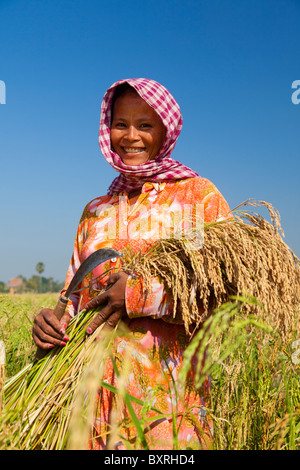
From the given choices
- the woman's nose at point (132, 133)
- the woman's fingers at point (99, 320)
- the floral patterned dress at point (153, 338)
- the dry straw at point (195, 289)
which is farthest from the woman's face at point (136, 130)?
the woman's fingers at point (99, 320)

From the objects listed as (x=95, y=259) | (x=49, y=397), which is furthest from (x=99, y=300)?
(x=49, y=397)

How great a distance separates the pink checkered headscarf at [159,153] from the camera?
242 centimetres

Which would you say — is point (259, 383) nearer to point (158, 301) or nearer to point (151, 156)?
point (158, 301)

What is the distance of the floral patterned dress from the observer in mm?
1749

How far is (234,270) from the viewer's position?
1657mm

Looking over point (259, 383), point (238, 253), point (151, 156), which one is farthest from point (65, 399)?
point (151, 156)

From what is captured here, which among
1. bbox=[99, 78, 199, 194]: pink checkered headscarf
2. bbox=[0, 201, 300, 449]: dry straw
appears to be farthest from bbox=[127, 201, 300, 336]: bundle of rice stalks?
bbox=[99, 78, 199, 194]: pink checkered headscarf

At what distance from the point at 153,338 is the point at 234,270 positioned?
534 mm

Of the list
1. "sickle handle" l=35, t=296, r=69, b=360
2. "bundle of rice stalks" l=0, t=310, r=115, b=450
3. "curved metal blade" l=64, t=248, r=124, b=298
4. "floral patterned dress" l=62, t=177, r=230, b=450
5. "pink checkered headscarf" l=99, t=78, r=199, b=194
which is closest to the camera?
"bundle of rice stalks" l=0, t=310, r=115, b=450

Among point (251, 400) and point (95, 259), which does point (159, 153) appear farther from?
point (251, 400)

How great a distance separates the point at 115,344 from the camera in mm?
1841

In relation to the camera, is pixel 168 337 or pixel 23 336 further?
pixel 23 336

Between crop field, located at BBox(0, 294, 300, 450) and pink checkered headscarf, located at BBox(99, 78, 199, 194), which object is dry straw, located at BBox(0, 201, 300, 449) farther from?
pink checkered headscarf, located at BBox(99, 78, 199, 194)
